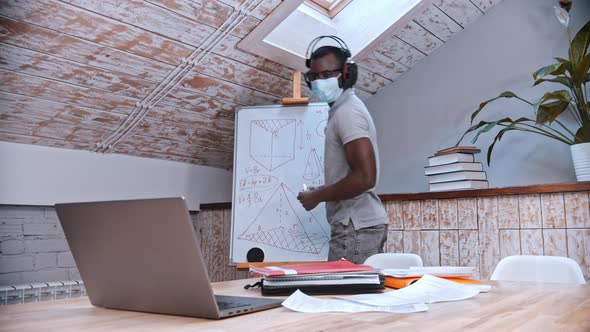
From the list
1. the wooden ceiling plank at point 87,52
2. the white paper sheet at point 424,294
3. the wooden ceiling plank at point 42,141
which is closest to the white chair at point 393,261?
the white paper sheet at point 424,294

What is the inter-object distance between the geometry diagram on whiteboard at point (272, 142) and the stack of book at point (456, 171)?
84 cm

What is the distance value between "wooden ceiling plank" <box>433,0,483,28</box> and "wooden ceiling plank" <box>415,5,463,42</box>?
27 mm

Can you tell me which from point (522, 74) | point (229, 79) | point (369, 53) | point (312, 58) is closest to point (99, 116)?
point (229, 79)

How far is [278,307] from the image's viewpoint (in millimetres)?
912

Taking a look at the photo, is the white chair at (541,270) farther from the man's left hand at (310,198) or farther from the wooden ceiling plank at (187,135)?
the wooden ceiling plank at (187,135)

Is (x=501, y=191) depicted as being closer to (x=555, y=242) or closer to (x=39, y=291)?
(x=555, y=242)

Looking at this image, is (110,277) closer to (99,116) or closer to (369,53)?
(99,116)

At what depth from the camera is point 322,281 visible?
1.08m

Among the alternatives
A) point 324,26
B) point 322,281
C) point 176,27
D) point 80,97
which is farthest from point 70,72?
point 322,281

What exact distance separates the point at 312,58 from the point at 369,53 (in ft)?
3.26

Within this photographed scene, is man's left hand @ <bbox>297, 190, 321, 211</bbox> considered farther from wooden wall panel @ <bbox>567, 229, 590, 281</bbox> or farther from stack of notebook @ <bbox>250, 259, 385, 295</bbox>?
wooden wall panel @ <bbox>567, 229, 590, 281</bbox>

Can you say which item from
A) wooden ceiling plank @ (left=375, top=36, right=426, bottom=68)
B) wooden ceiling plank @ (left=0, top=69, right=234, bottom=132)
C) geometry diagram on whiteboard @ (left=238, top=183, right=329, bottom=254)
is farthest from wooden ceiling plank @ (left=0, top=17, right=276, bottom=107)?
wooden ceiling plank @ (left=375, top=36, right=426, bottom=68)

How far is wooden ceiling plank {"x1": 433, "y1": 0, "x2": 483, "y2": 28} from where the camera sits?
324 cm

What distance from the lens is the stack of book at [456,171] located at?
9.27ft
